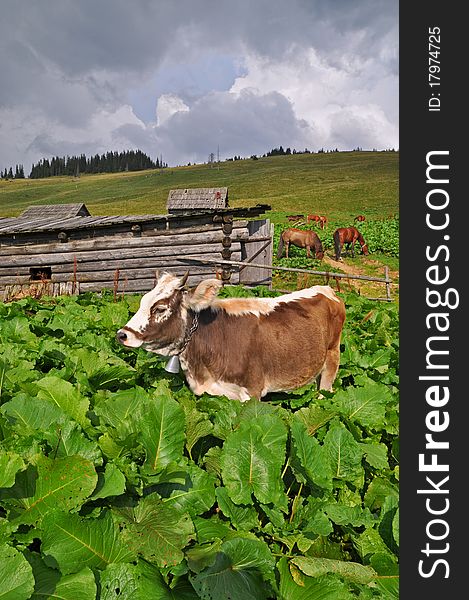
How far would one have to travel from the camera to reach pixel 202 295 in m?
4.84

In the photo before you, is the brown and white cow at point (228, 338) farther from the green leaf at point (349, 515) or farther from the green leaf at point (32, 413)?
the green leaf at point (349, 515)

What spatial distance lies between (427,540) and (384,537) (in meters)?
0.37

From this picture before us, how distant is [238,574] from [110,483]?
537mm

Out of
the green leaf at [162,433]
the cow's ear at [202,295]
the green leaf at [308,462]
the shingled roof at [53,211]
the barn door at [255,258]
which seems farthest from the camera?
the shingled roof at [53,211]

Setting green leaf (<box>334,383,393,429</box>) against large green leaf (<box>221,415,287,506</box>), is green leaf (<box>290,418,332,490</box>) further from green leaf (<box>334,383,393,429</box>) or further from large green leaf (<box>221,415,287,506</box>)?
green leaf (<box>334,383,393,429</box>)

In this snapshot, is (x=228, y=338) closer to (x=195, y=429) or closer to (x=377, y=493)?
(x=195, y=429)

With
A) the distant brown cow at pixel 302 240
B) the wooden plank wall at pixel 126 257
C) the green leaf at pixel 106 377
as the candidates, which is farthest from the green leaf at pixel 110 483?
the distant brown cow at pixel 302 240

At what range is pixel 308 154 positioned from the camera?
463 ft

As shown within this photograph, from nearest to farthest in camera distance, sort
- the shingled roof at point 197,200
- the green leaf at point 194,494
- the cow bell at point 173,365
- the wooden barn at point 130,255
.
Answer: the green leaf at point 194,494, the cow bell at point 173,365, the wooden barn at point 130,255, the shingled roof at point 197,200

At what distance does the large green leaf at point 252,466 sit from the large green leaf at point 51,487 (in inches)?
23.4

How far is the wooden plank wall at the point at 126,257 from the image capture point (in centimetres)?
1672

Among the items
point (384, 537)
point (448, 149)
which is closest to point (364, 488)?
point (384, 537)

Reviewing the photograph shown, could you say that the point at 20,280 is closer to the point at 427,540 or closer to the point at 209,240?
the point at 209,240

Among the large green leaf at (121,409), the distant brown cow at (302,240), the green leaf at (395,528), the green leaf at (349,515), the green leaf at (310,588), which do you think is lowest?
the green leaf at (310,588)
